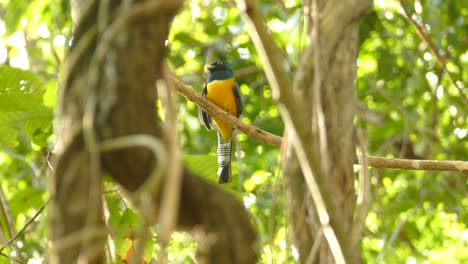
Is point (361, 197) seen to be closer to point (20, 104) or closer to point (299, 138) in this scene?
point (299, 138)

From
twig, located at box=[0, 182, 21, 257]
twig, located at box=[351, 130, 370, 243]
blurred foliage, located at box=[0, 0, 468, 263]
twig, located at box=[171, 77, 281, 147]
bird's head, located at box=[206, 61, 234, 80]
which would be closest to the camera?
twig, located at box=[351, 130, 370, 243]

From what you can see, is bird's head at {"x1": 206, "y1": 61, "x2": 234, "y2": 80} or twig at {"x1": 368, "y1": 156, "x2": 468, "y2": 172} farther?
bird's head at {"x1": 206, "y1": 61, "x2": 234, "y2": 80}

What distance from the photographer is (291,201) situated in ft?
4.06

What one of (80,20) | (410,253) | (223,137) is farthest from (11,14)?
(410,253)

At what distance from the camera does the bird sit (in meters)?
6.16

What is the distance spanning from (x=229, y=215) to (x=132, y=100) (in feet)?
0.66

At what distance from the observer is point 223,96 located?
6266 mm

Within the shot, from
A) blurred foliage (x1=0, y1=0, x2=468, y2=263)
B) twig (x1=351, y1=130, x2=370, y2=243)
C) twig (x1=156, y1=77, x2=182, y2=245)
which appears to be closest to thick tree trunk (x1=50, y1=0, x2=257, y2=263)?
twig (x1=156, y1=77, x2=182, y2=245)

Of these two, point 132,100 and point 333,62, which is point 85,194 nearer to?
point 132,100

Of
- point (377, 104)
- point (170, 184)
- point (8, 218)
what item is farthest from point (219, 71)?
point (170, 184)

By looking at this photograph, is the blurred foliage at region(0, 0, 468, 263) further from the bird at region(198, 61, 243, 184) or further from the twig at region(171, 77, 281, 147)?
the twig at region(171, 77, 281, 147)

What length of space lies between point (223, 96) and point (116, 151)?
525cm

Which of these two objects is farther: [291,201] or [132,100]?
[291,201]

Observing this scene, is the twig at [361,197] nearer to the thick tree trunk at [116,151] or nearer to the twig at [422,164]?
the thick tree trunk at [116,151]
